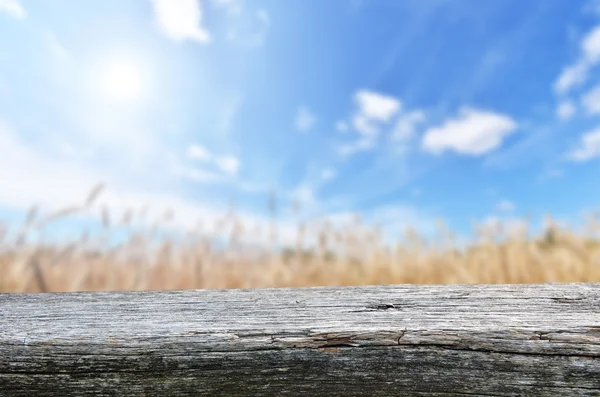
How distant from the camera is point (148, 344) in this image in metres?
0.52

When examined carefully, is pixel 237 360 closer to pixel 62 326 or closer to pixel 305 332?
pixel 305 332

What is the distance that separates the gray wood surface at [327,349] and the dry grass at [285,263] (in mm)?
1095

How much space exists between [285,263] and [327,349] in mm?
1363

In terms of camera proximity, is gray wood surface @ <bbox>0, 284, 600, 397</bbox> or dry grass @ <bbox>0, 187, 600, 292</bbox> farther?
dry grass @ <bbox>0, 187, 600, 292</bbox>

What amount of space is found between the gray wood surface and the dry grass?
1095 millimetres

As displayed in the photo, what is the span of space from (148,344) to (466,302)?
14.3 inches

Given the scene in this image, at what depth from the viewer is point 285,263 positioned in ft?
6.11

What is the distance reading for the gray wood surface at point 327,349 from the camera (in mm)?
503

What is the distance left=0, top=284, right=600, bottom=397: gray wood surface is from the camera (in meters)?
0.50

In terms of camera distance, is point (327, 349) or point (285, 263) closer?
point (327, 349)

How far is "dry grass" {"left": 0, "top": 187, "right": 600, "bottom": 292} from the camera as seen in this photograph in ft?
5.42

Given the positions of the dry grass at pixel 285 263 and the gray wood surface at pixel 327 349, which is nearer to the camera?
the gray wood surface at pixel 327 349

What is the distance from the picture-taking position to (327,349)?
506 mm

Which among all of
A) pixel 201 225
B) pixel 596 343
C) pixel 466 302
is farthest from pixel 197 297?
pixel 201 225
